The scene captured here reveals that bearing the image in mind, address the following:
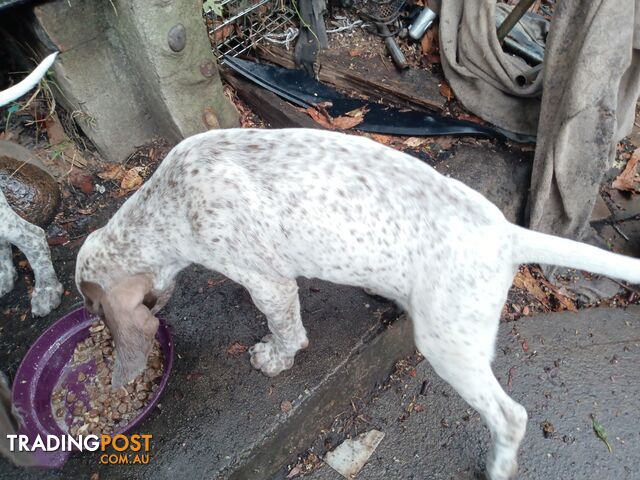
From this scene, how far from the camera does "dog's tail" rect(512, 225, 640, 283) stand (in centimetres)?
201

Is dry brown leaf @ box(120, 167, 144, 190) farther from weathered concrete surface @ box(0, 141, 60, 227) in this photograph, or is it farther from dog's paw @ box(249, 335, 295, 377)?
dog's paw @ box(249, 335, 295, 377)

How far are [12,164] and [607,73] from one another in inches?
151

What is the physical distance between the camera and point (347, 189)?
2.21 meters

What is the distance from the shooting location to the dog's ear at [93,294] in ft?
8.22

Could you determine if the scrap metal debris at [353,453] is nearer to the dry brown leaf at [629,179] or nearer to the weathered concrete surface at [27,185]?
the weathered concrete surface at [27,185]

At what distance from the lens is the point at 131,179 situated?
4.00m

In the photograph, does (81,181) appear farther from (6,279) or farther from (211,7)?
(211,7)

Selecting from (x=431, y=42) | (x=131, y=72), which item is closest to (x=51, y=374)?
(x=131, y=72)

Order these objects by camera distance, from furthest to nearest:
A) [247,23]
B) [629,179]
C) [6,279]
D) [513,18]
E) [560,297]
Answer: [247,23], [629,179], [513,18], [560,297], [6,279]

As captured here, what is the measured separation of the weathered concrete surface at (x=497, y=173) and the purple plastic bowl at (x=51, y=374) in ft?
7.54

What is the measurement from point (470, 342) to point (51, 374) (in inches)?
89.7

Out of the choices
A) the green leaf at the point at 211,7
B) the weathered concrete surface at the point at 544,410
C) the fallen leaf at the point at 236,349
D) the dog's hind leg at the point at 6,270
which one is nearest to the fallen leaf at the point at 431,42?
the green leaf at the point at 211,7

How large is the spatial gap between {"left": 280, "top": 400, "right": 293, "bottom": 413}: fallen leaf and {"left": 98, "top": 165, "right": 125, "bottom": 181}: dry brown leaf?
2220 mm

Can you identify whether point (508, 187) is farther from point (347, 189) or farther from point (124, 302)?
point (124, 302)
